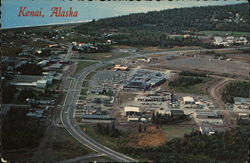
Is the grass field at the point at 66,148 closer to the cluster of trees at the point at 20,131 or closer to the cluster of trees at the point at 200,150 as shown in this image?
the cluster of trees at the point at 20,131

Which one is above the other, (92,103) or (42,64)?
(42,64)

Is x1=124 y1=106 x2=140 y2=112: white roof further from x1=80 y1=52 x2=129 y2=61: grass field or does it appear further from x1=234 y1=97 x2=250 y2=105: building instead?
x1=80 y1=52 x2=129 y2=61: grass field

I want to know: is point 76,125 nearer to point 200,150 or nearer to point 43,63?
point 200,150

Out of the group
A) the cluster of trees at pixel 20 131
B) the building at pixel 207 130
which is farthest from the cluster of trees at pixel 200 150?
the cluster of trees at pixel 20 131

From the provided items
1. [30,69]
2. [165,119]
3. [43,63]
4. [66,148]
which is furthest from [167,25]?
[66,148]

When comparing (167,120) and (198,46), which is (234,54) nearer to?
(198,46)

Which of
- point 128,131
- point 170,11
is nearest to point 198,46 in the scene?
point 170,11
